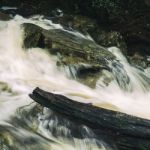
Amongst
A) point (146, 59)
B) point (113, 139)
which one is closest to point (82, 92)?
point (113, 139)

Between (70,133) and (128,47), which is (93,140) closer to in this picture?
(70,133)

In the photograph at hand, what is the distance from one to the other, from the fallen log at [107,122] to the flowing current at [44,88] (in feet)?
0.50

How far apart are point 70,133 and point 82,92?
1805 mm

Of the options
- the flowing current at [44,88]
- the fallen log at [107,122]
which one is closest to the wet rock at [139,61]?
the flowing current at [44,88]

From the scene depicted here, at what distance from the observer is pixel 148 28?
483 inches

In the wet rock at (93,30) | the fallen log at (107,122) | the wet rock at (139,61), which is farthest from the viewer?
the wet rock at (93,30)

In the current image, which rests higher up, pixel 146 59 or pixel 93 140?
pixel 146 59

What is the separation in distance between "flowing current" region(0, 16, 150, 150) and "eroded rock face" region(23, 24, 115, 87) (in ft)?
0.58

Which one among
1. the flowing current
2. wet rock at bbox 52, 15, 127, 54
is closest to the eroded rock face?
the flowing current

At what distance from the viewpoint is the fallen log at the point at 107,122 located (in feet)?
22.9

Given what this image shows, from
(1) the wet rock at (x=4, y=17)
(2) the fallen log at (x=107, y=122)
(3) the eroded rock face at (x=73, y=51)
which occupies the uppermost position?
(1) the wet rock at (x=4, y=17)

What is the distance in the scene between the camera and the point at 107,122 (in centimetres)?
708

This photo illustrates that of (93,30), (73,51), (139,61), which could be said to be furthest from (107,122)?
(93,30)

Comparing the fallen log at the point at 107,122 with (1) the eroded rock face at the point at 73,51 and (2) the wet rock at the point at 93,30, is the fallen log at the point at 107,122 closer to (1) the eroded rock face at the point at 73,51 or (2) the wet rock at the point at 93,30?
(1) the eroded rock face at the point at 73,51
